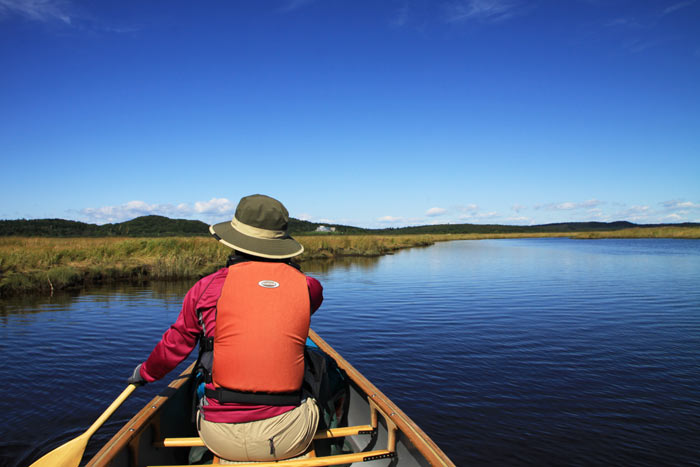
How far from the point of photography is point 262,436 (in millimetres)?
2658

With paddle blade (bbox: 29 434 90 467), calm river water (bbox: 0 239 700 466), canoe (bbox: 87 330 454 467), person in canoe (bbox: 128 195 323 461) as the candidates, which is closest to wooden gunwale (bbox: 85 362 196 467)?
canoe (bbox: 87 330 454 467)

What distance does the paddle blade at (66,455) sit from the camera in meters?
3.15

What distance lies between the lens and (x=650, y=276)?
65.7ft

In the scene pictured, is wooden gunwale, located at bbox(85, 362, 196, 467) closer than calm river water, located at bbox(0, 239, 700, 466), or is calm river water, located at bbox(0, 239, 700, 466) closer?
wooden gunwale, located at bbox(85, 362, 196, 467)

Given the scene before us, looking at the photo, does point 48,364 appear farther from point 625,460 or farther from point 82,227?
point 82,227

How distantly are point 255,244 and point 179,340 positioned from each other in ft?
2.53

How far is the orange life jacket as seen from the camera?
100 inches

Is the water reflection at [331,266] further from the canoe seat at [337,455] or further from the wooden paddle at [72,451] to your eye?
the wooden paddle at [72,451]

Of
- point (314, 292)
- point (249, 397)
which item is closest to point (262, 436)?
point (249, 397)

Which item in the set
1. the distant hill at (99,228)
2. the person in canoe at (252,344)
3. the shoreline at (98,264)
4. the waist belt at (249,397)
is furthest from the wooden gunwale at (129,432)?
the distant hill at (99,228)

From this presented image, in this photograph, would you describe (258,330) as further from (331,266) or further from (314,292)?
(331,266)

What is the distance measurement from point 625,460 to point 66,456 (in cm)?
510

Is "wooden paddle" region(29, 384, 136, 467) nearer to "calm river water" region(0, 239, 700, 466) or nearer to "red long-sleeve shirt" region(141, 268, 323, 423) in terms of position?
"red long-sleeve shirt" region(141, 268, 323, 423)

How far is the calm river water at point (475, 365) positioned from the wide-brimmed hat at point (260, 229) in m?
3.27
